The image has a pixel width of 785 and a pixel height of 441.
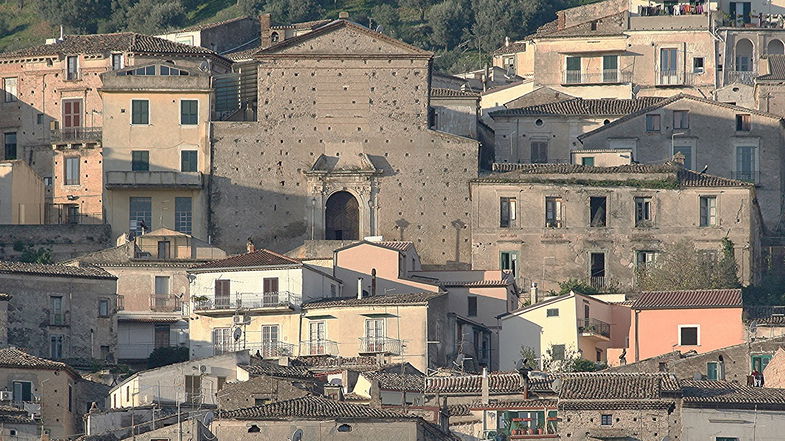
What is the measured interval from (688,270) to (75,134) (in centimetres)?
2407

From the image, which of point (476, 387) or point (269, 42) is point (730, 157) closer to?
point (269, 42)

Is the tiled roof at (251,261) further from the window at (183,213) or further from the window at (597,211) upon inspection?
the window at (597,211)

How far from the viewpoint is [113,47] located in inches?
3738

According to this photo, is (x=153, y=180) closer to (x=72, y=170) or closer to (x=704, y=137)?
(x=72, y=170)

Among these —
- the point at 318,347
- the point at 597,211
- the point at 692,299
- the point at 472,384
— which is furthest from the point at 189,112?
the point at 472,384

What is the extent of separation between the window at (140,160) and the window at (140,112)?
1099mm

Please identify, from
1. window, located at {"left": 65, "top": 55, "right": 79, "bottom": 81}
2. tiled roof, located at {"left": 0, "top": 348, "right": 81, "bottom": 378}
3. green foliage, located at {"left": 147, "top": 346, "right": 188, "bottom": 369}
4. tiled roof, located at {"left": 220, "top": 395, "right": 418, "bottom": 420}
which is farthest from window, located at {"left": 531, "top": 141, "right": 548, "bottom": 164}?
tiled roof, located at {"left": 220, "top": 395, "right": 418, "bottom": 420}

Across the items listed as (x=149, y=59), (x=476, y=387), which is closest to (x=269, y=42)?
(x=149, y=59)

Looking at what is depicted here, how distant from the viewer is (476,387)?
63.0 meters

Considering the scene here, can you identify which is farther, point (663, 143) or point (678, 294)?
point (663, 143)

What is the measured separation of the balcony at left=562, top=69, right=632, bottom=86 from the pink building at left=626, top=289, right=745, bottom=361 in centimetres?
2595

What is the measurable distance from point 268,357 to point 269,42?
97.6 feet

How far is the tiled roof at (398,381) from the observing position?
62.1 metres

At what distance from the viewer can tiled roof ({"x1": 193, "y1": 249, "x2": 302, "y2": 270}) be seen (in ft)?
253
